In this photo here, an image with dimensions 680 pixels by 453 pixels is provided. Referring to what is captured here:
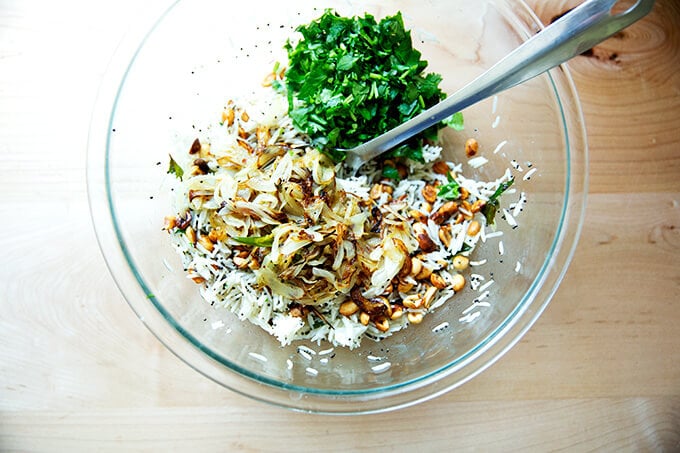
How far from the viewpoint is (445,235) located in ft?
5.90

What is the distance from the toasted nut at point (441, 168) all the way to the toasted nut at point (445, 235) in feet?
0.60

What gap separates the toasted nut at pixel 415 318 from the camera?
1.76 meters

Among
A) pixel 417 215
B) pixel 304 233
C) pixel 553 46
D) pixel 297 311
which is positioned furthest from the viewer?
pixel 417 215

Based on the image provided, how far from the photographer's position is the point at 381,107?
1704 millimetres

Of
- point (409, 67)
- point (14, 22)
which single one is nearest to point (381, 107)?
point (409, 67)

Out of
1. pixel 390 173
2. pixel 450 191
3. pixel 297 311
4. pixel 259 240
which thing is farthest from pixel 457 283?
pixel 259 240

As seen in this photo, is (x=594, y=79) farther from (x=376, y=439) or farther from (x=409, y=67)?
(x=376, y=439)

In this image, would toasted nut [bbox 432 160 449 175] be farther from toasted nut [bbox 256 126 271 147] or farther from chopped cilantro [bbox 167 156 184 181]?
chopped cilantro [bbox 167 156 184 181]

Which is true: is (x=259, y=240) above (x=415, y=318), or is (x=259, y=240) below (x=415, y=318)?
above

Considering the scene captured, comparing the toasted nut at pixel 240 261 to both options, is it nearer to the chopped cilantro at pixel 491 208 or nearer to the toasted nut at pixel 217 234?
the toasted nut at pixel 217 234

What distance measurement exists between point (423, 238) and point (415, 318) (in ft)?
0.80

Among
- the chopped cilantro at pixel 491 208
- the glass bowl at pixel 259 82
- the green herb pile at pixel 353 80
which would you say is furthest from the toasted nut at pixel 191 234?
the chopped cilantro at pixel 491 208

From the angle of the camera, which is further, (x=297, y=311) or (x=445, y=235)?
(x=445, y=235)

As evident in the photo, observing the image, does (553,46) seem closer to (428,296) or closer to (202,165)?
(428,296)
